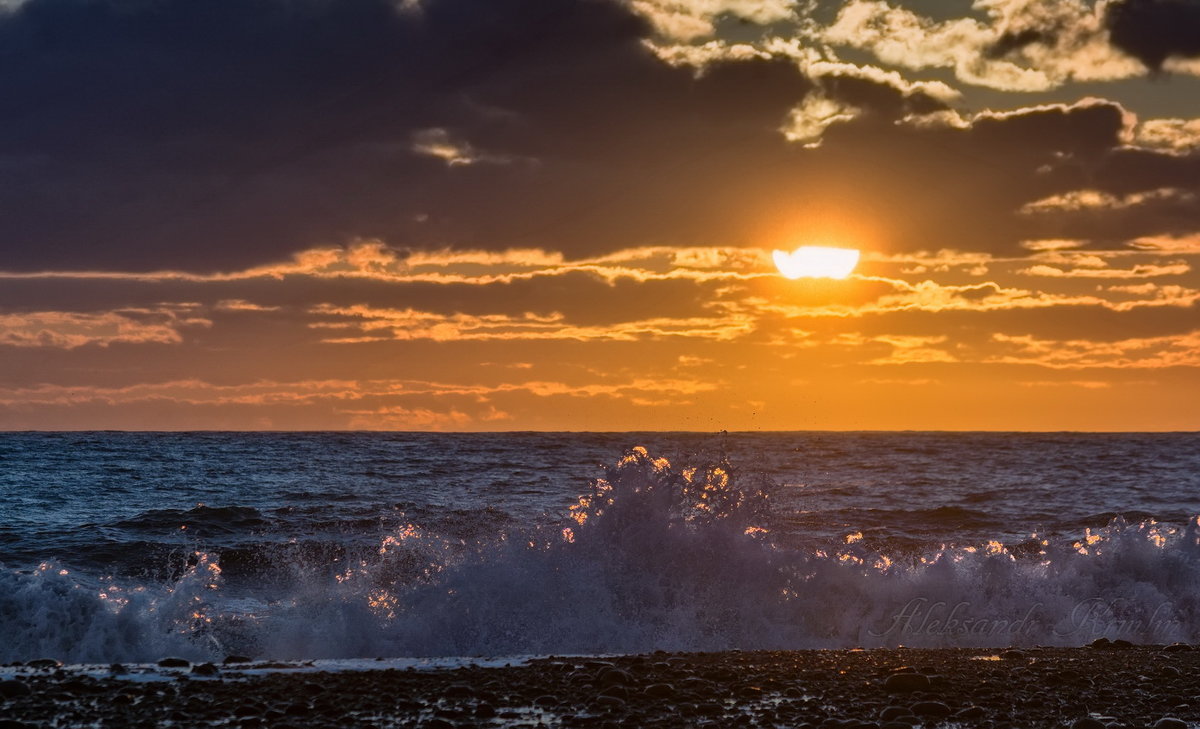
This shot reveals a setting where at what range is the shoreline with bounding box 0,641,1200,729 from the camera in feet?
26.3

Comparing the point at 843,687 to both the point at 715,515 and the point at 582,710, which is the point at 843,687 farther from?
the point at 715,515

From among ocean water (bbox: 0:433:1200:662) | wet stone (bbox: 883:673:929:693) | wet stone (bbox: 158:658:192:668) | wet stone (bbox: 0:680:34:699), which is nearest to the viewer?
wet stone (bbox: 0:680:34:699)

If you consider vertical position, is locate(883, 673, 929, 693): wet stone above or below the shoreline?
above

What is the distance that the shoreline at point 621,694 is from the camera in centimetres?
801

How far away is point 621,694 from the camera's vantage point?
8.68m

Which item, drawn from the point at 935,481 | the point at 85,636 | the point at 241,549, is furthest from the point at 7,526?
the point at 935,481

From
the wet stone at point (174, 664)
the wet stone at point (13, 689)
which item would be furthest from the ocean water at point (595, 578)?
the wet stone at point (13, 689)

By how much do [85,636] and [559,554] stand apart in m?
5.83

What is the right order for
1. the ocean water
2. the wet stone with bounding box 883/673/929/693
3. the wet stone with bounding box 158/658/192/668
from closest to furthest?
the wet stone with bounding box 883/673/929/693 → the wet stone with bounding box 158/658/192/668 → the ocean water

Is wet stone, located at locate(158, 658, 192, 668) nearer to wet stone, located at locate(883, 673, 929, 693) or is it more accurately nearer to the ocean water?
the ocean water

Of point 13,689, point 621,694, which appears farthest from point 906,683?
point 13,689

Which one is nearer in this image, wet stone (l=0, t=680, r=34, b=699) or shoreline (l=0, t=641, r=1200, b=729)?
shoreline (l=0, t=641, r=1200, b=729)

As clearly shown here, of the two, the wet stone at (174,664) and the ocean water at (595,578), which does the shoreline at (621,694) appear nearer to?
the wet stone at (174,664)

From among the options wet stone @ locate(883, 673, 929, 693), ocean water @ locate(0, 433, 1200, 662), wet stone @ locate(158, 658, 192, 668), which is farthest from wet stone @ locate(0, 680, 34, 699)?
wet stone @ locate(883, 673, 929, 693)
